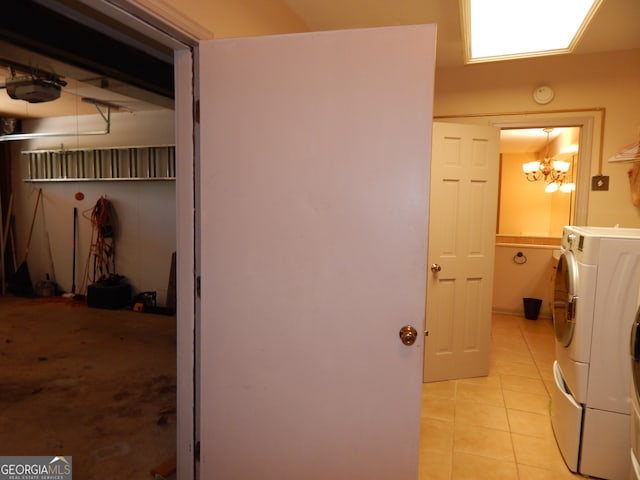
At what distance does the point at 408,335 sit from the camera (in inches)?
54.3

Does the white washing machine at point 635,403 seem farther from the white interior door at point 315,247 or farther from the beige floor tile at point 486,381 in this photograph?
the beige floor tile at point 486,381

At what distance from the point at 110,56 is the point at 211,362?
1.69 m

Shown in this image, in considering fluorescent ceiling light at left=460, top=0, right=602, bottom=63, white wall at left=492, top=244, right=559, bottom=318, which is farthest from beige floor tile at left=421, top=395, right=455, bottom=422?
white wall at left=492, top=244, right=559, bottom=318

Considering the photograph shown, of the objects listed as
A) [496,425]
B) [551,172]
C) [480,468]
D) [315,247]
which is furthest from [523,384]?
[551,172]

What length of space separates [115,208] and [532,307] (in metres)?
5.57

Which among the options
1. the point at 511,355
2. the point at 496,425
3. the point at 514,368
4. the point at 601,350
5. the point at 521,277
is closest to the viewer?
the point at 601,350

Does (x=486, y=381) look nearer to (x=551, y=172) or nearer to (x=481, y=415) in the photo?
(x=481, y=415)

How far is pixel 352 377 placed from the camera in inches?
57.7

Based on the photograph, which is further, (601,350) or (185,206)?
(601,350)

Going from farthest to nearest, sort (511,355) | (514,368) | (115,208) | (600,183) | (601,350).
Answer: (115,208) < (511,355) < (514,368) < (600,183) < (601,350)

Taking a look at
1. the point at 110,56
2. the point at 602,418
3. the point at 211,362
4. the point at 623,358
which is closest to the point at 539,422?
the point at 602,418

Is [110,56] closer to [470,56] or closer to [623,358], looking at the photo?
[470,56]

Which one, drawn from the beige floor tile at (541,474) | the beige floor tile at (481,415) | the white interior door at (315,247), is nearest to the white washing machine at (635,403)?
the beige floor tile at (541,474)
